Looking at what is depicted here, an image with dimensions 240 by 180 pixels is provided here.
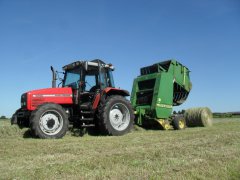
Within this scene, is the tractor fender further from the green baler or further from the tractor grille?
the tractor grille

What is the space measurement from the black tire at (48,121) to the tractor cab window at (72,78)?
1.48 metres

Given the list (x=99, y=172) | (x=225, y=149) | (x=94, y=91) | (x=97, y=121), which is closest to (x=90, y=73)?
(x=94, y=91)

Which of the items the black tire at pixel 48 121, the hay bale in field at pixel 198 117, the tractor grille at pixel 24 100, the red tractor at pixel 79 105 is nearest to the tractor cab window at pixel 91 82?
the red tractor at pixel 79 105

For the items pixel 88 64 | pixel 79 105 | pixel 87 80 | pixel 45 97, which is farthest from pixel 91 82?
pixel 45 97

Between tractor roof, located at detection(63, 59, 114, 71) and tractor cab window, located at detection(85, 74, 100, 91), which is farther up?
tractor roof, located at detection(63, 59, 114, 71)

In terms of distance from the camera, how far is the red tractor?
9342mm

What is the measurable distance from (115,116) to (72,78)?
181 cm

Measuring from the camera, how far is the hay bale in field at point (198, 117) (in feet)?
46.9

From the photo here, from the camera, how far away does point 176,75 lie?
13719mm

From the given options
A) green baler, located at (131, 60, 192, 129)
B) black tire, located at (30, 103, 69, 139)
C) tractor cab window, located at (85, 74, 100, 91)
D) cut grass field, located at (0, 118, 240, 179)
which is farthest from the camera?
green baler, located at (131, 60, 192, 129)

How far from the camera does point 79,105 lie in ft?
34.2

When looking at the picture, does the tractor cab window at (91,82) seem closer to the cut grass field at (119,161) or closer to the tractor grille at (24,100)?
the tractor grille at (24,100)

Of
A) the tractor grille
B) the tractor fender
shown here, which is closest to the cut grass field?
the tractor grille

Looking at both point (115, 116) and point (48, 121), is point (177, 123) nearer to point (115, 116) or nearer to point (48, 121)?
point (115, 116)
